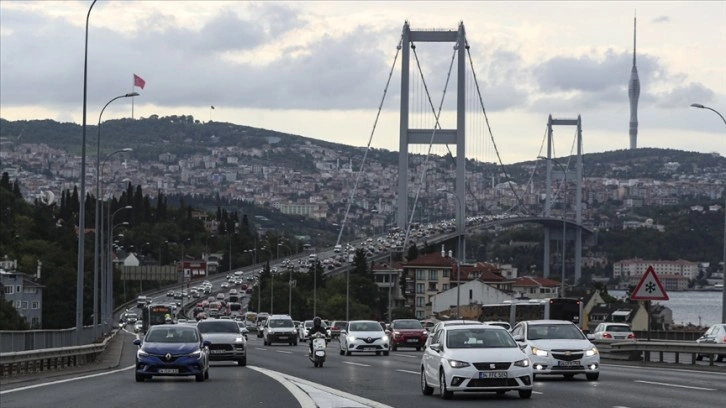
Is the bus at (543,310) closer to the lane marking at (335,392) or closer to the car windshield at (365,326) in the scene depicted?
the car windshield at (365,326)

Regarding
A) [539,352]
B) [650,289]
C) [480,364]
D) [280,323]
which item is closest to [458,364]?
[480,364]

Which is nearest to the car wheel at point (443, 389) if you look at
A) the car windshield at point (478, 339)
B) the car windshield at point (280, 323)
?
the car windshield at point (478, 339)

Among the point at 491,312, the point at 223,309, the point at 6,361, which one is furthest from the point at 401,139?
the point at 6,361

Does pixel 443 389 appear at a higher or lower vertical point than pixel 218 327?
higher

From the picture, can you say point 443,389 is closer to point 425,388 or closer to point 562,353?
point 425,388

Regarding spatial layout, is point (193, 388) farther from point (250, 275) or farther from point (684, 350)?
point (250, 275)

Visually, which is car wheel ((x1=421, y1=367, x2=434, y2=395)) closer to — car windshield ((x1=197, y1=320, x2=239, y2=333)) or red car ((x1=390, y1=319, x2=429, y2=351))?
car windshield ((x1=197, y1=320, x2=239, y2=333))
